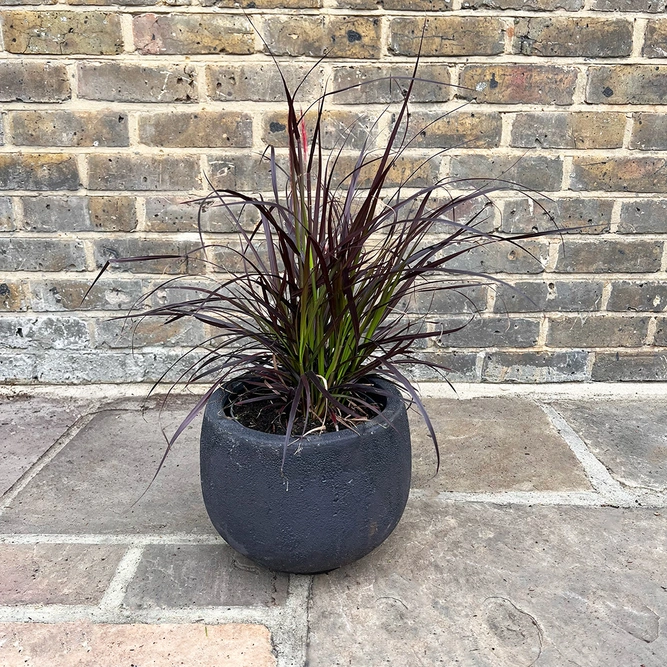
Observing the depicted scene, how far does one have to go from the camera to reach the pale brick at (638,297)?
2.06m

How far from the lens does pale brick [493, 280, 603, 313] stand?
81.0 inches

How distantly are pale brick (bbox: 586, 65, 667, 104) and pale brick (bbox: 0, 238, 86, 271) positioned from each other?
1.69 m

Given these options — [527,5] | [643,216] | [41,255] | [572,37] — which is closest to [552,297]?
[643,216]

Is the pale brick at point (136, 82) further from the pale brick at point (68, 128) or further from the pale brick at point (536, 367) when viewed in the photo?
the pale brick at point (536, 367)

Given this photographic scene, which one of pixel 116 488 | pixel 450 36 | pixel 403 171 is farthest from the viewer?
pixel 403 171

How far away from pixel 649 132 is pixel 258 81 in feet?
4.02

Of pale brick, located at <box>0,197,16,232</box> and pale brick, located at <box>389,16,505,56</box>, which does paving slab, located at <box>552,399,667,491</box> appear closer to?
pale brick, located at <box>389,16,505,56</box>

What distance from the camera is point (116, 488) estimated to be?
1.59 metres

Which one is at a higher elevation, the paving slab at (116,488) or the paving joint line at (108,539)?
the paving joint line at (108,539)

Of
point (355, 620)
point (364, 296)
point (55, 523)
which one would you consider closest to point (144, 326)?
point (55, 523)

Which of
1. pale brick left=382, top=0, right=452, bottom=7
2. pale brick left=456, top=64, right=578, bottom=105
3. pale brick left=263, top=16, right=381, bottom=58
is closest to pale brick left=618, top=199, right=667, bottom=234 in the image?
pale brick left=456, top=64, right=578, bottom=105

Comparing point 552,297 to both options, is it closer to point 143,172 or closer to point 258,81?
point 258,81

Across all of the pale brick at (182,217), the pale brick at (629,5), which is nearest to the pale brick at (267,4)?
the pale brick at (182,217)

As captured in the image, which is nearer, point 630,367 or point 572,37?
point 572,37
